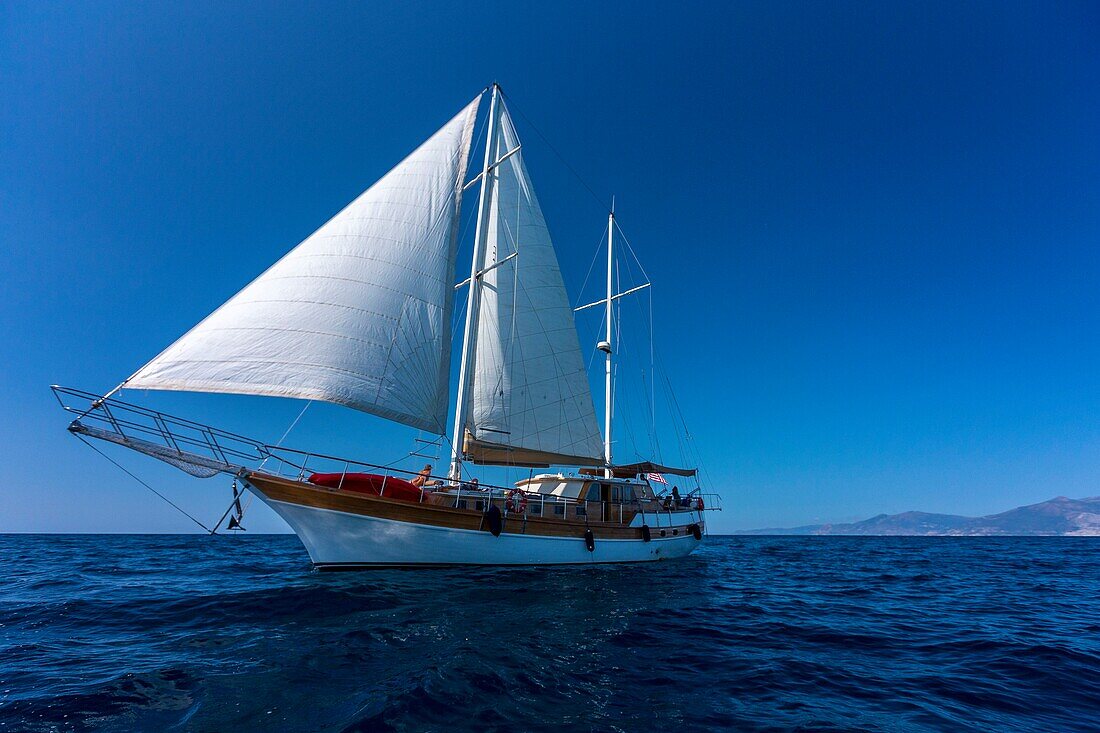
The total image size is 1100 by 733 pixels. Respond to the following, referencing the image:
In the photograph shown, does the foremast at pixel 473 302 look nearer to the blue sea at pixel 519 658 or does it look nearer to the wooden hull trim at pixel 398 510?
the wooden hull trim at pixel 398 510

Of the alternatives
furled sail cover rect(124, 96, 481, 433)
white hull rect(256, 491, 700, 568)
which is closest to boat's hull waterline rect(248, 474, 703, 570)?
white hull rect(256, 491, 700, 568)

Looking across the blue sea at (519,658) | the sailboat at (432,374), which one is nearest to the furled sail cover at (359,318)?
the sailboat at (432,374)

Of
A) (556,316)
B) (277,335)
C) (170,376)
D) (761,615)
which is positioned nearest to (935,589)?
(761,615)

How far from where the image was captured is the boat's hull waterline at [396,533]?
1412 centimetres

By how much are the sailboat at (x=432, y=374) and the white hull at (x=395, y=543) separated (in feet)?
0.16

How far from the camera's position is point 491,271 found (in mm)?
22141

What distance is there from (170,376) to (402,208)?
9.49 m

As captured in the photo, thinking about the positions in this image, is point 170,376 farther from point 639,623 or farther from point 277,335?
point 639,623

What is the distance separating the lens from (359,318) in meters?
14.9

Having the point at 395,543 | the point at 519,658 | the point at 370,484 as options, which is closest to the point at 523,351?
the point at 370,484

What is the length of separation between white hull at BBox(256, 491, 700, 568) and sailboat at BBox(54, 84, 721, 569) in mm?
50

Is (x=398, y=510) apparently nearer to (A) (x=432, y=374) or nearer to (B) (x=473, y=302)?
(A) (x=432, y=374)

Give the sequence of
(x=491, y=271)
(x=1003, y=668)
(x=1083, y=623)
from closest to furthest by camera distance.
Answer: (x=1003, y=668) → (x=1083, y=623) → (x=491, y=271)

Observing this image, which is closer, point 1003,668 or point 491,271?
point 1003,668
